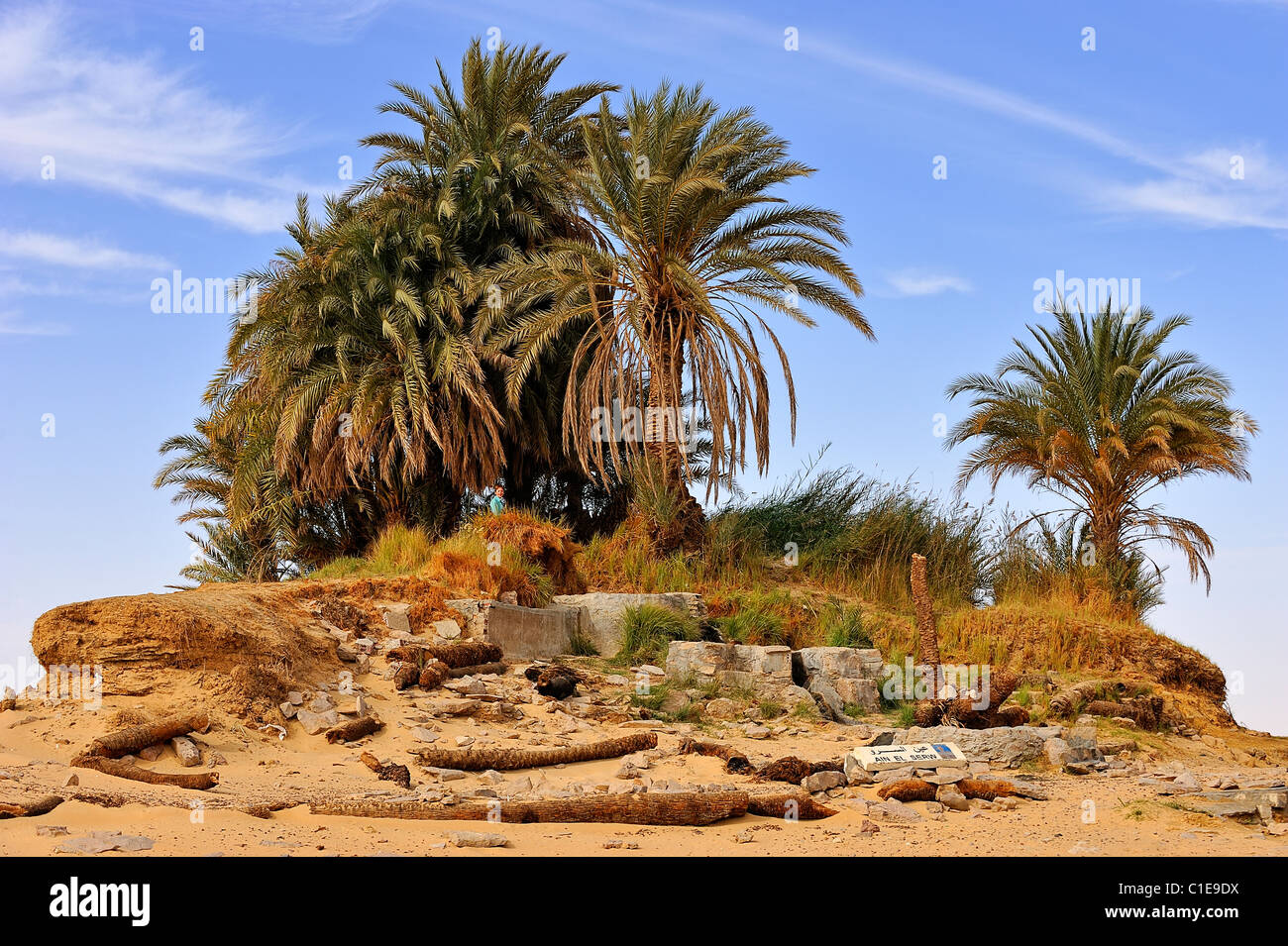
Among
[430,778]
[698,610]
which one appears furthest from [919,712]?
[430,778]

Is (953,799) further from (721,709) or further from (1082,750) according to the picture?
(721,709)

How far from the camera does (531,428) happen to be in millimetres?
23047

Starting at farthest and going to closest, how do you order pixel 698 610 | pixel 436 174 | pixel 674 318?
pixel 436 174 < pixel 674 318 < pixel 698 610

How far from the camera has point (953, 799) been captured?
30.1ft

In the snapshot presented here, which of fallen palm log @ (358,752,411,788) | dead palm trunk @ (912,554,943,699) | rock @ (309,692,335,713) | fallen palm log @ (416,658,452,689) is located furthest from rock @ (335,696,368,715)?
dead palm trunk @ (912,554,943,699)

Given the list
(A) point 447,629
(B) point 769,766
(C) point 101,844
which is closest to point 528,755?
(B) point 769,766

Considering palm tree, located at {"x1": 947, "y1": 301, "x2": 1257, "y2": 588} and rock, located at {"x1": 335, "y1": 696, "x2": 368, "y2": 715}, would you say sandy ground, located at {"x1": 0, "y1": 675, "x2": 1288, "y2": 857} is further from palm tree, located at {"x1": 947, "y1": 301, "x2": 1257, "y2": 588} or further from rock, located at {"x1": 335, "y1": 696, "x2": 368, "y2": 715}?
palm tree, located at {"x1": 947, "y1": 301, "x2": 1257, "y2": 588}

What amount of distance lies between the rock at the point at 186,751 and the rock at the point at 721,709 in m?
5.79

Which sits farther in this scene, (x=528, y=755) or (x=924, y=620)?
(x=924, y=620)

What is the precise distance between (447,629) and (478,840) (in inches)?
292

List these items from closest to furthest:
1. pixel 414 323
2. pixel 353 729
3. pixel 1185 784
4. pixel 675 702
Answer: pixel 1185 784, pixel 353 729, pixel 675 702, pixel 414 323
